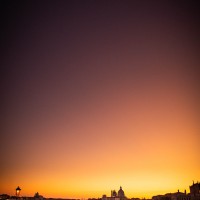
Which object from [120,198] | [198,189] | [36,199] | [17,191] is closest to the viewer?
[17,191]

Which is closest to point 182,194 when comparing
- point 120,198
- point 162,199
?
point 162,199

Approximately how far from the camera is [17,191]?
2739cm

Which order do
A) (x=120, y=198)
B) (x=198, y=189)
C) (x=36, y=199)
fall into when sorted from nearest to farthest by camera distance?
(x=198, y=189)
(x=36, y=199)
(x=120, y=198)

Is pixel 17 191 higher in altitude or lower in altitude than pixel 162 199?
higher

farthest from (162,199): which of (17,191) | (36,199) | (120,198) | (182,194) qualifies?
(17,191)

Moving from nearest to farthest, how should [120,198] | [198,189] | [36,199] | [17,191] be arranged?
A: [17,191], [198,189], [36,199], [120,198]

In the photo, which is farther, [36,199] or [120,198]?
[120,198]

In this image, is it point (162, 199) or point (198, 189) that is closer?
point (198, 189)

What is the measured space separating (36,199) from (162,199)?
247 feet

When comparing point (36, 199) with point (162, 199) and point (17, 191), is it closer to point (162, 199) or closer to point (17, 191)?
point (162, 199)

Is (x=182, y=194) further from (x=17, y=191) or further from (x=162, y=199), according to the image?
(x=17, y=191)

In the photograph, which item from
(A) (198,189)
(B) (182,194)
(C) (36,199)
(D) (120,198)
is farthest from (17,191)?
(D) (120,198)

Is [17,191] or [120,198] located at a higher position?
[17,191]

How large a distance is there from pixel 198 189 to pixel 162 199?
3215 cm
